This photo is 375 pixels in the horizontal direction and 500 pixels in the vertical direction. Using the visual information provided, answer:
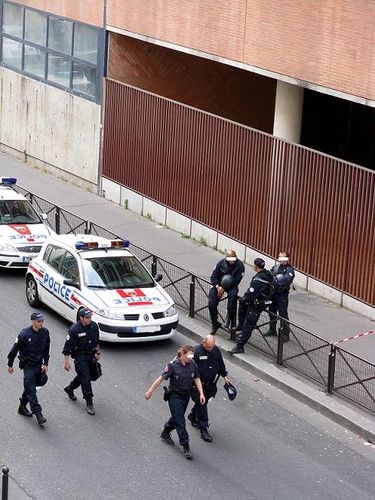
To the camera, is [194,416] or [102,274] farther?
[102,274]

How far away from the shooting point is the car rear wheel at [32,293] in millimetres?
22438

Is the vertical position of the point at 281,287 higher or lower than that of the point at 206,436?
higher

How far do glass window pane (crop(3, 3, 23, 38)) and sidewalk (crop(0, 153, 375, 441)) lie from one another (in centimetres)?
392

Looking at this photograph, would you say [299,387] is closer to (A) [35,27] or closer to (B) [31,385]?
(B) [31,385]

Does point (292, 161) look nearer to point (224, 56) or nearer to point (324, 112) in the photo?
point (224, 56)

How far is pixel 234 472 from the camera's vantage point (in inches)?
623

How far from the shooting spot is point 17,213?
25828mm

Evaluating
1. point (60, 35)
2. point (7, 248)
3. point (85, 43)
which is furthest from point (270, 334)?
point (60, 35)

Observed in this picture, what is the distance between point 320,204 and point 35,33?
46.2 feet

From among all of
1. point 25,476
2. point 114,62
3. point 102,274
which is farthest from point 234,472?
point 114,62

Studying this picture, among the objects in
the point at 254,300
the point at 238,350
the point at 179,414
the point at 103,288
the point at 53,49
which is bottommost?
the point at 238,350

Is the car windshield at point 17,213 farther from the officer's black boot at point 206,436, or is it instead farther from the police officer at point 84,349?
the officer's black boot at point 206,436

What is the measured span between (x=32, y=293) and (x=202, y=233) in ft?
20.8

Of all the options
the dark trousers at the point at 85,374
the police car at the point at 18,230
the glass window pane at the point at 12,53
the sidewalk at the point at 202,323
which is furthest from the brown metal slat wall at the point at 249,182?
the dark trousers at the point at 85,374
